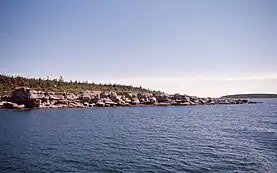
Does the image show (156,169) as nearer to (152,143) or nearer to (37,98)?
(152,143)

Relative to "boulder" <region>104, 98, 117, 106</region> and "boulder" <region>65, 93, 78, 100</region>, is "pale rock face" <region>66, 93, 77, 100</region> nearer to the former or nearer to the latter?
"boulder" <region>65, 93, 78, 100</region>

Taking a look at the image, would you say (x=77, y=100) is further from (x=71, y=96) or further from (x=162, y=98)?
(x=162, y=98)

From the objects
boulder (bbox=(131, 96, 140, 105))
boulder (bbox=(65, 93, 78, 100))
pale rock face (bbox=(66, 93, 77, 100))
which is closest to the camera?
boulder (bbox=(65, 93, 78, 100))

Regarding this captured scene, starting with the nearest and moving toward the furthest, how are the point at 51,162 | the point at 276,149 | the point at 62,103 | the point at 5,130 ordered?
the point at 51,162 < the point at 276,149 < the point at 5,130 < the point at 62,103

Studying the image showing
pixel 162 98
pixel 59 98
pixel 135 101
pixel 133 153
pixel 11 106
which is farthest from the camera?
pixel 162 98

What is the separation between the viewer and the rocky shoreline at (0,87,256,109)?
112088mm

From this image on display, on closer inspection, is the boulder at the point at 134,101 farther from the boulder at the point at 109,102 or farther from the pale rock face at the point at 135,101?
the boulder at the point at 109,102

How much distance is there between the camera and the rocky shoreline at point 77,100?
112088 millimetres

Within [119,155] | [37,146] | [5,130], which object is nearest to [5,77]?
[5,130]

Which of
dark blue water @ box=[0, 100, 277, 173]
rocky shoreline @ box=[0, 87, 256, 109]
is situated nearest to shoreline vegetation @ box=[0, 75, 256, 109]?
rocky shoreline @ box=[0, 87, 256, 109]

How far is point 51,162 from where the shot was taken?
29391 mm

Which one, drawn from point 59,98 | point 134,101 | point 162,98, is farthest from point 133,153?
point 162,98

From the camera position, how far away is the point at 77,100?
5162 inches

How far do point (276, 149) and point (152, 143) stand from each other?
16395mm
